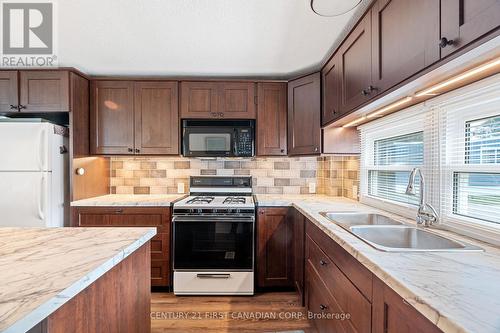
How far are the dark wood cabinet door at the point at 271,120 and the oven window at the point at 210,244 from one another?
2.81 ft

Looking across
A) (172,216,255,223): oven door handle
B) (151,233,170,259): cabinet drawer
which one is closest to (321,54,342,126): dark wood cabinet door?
(172,216,255,223): oven door handle

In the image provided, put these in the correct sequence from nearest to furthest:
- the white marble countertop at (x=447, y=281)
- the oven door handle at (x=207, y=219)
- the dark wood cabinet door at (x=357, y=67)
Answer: the white marble countertop at (x=447, y=281) → the dark wood cabinet door at (x=357, y=67) → the oven door handle at (x=207, y=219)

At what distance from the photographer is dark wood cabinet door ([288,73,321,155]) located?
241cm

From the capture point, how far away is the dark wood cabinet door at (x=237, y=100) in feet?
8.67

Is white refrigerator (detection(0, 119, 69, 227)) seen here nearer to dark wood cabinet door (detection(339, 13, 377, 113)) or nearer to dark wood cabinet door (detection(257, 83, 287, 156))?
dark wood cabinet door (detection(257, 83, 287, 156))

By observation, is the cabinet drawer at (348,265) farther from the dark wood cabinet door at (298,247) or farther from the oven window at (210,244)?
the oven window at (210,244)

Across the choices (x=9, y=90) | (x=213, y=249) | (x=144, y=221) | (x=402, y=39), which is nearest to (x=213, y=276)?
(x=213, y=249)

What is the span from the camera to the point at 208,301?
224 centimetres

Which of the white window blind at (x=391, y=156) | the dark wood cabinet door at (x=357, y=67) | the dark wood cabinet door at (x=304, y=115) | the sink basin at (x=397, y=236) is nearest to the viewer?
the sink basin at (x=397, y=236)

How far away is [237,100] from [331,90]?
99cm

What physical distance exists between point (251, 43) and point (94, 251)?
176 centimetres

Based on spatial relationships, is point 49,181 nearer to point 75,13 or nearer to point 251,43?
point 75,13

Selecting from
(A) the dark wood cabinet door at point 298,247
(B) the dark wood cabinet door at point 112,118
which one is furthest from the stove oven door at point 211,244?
(B) the dark wood cabinet door at point 112,118

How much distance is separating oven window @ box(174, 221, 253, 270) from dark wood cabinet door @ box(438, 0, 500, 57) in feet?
6.23
